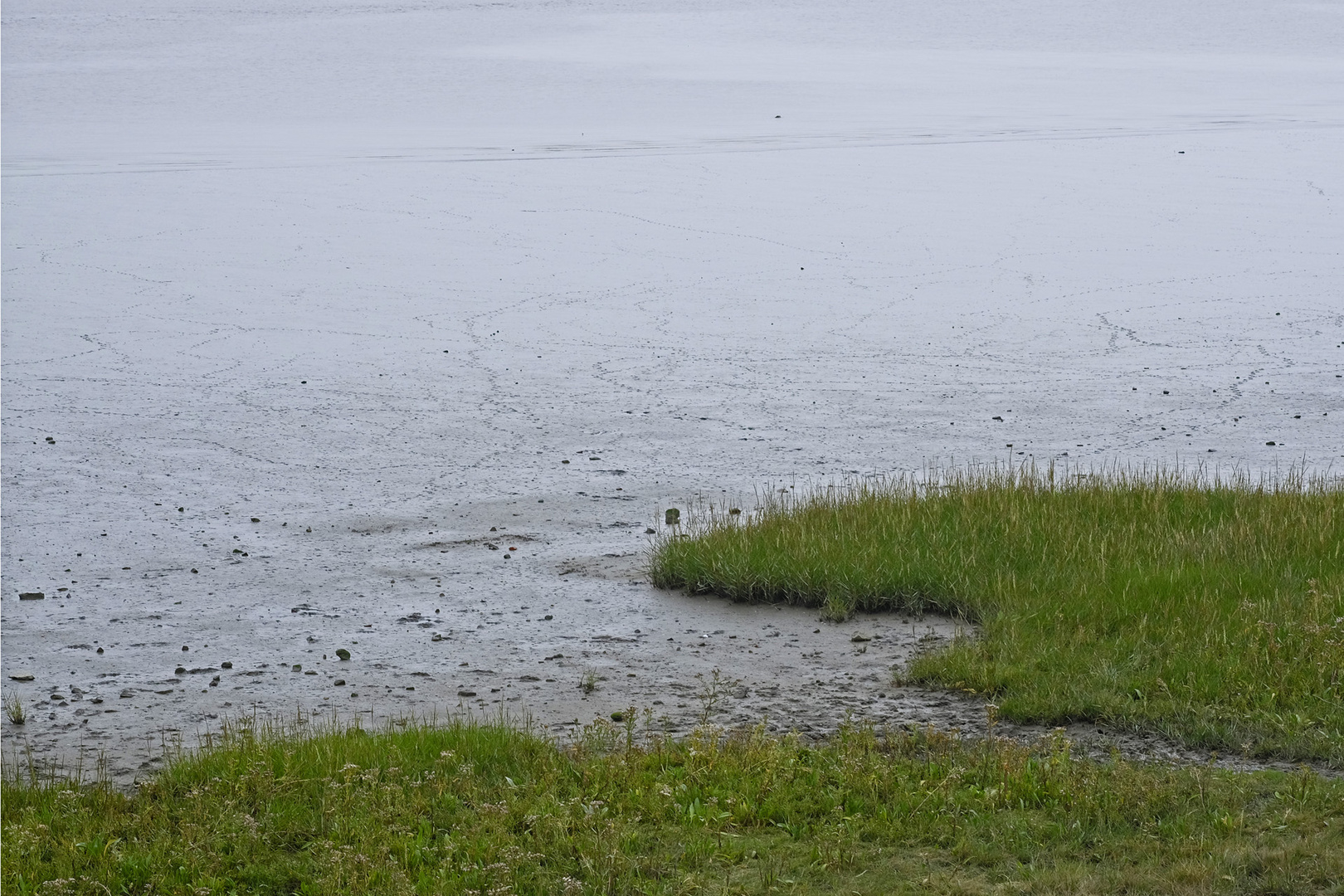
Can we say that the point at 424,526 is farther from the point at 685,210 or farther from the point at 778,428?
the point at 685,210

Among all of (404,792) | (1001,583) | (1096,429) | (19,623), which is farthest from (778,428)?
(404,792)

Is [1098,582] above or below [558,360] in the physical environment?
below

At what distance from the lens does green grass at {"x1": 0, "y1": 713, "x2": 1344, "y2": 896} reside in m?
5.67

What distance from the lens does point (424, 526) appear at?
1158cm

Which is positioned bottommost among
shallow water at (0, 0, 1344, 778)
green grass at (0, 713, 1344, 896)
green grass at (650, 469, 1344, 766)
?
green grass at (0, 713, 1344, 896)

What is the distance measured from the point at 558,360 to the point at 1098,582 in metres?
9.42

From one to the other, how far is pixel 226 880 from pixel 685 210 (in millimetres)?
23402

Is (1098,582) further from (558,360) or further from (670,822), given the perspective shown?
(558,360)

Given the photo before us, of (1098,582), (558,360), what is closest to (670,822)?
(1098,582)

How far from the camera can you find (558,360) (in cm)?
1778

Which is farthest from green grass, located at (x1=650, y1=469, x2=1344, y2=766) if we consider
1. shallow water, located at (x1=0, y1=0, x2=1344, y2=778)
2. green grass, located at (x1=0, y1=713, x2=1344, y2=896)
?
green grass, located at (x1=0, y1=713, x2=1344, y2=896)

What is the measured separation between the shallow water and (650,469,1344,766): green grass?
0.41 metres

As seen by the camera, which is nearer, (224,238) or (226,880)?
(226,880)

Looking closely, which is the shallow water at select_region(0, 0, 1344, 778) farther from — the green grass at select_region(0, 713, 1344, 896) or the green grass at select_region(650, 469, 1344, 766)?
the green grass at select_region(0, 713, 1344, 896)
